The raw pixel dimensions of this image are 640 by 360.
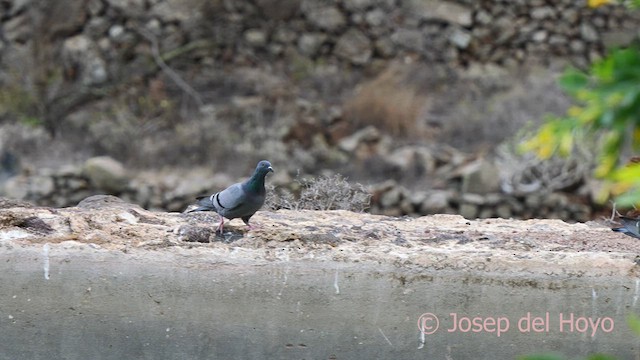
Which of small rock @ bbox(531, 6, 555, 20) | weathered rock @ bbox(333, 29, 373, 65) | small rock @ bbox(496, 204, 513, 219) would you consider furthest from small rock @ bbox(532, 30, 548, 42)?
small rock @ bbox(496, 204, 513, 219)

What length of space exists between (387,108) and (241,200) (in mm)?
7103

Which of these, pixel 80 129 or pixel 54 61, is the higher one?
pixel 54 61

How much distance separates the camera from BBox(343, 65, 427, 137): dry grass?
10.7 m

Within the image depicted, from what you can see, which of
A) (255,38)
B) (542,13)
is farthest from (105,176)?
(542,13)

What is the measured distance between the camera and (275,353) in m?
3.57

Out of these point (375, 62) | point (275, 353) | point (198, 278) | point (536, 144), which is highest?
point (375, 62)

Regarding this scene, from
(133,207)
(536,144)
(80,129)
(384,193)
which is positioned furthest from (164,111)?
(536,144)

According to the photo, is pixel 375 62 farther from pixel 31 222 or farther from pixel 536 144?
pixel 536 144

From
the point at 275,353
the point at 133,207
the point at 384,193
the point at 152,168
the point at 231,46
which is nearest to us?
the point at 275,353

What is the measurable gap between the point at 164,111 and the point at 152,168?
3.71 feet

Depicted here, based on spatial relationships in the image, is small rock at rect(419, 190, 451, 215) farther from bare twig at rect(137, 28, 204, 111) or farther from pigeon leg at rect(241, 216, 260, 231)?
pigeon leg at rect(241, 216, 260, 231)

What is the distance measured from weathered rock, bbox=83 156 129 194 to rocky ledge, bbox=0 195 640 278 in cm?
563

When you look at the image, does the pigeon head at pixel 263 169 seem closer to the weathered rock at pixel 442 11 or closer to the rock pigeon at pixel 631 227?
the rock pigeon at pixel 631 227

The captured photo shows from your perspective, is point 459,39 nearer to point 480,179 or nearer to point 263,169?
point 480,179
